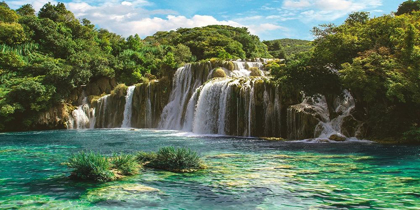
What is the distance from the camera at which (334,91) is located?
78.0 ft

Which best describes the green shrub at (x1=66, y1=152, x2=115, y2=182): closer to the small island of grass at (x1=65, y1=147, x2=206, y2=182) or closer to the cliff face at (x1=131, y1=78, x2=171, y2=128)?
the small island of grass at (x1=65, y1=147, x2=206, y2=182)

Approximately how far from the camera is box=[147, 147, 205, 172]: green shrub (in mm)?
11164

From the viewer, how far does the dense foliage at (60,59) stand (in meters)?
38.0

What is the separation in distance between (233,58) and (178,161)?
3835cm

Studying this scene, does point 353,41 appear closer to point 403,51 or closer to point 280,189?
point 403,51

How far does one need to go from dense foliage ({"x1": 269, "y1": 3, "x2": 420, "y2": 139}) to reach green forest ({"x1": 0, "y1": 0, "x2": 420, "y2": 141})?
0.06 m

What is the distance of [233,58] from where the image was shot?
4825 centimetres

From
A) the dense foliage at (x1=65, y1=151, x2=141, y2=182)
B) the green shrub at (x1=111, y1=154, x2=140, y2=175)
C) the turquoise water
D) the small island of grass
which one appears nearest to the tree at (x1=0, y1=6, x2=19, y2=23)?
the turquoise water

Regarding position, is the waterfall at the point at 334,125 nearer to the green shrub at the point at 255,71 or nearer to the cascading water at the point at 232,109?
the cascading water at the point at 232,109

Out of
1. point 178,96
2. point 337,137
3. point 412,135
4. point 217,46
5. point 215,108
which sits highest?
point 217,46

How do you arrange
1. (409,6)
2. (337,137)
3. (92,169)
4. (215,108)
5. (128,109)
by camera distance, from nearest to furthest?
(92,169)
(337,137)
(215,108)
(128,109)
(409,6)

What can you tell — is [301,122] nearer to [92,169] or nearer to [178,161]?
[178,161]

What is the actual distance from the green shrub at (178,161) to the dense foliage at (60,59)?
29264mm

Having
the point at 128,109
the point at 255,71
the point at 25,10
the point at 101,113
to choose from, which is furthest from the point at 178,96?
the point at 25,10
